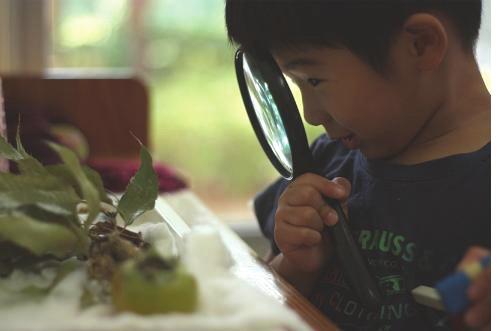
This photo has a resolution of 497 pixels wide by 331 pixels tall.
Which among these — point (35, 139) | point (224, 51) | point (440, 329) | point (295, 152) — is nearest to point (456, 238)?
point (440, 329)

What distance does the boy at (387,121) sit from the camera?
550 mm

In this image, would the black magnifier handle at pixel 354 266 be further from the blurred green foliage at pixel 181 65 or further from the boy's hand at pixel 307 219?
the blurred green foliage at pixel 181 65

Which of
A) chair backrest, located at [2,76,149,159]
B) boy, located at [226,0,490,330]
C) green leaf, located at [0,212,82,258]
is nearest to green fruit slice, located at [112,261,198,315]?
green leaf, located at [0,212,82,258]

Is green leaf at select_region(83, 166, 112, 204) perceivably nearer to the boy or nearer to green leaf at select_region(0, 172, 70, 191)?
green leaf at select_region(0, 172, 70, 191)

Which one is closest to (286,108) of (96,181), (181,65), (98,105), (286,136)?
(286,136)

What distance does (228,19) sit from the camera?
641 millimetres

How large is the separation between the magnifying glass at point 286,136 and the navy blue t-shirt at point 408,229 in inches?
0.6

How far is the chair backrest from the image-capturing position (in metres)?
1.49

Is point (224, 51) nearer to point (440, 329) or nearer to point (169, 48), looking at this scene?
point (169, 48)

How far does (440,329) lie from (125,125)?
1.11 meters

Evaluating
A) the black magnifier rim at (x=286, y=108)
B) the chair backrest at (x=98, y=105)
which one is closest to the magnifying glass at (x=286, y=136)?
the black magnifier rim at (x=286, y=108)

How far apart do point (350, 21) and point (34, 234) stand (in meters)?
0.27

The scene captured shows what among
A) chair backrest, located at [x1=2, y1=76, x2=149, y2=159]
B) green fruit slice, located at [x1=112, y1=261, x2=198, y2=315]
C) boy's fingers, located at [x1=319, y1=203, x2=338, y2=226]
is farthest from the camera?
chair backrest, located at [x1=2, y1=76, x2=149, y2=159]

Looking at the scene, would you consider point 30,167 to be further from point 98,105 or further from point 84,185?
point 98,105
